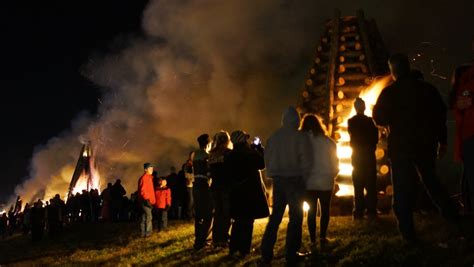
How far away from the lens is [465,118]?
493cm

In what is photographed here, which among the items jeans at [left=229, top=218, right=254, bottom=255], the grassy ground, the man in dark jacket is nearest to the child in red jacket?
the grassy ground

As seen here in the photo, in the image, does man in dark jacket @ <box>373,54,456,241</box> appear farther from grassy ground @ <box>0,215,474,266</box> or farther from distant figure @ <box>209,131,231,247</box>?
distant figure @ <box>209,131,231,247</box>

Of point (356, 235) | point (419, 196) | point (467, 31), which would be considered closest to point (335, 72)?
point (467, 31)

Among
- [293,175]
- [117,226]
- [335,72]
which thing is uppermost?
[335,72]

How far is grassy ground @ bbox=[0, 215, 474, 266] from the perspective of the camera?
5.37 m

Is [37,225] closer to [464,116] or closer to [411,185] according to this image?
[411,185]

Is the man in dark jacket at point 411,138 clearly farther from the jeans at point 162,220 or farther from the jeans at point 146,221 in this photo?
the jeans at point 162,220

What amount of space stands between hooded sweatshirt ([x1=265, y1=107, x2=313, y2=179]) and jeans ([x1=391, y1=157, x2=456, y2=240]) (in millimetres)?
1108

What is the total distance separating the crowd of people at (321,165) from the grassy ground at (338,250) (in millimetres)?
266

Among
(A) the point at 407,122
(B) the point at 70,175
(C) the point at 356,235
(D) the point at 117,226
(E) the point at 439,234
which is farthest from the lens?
(B) the point at 70,175

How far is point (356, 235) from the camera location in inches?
284

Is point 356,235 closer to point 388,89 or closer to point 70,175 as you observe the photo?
point 388,89

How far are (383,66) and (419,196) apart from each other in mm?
6718

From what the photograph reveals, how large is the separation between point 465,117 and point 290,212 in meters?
2.33
